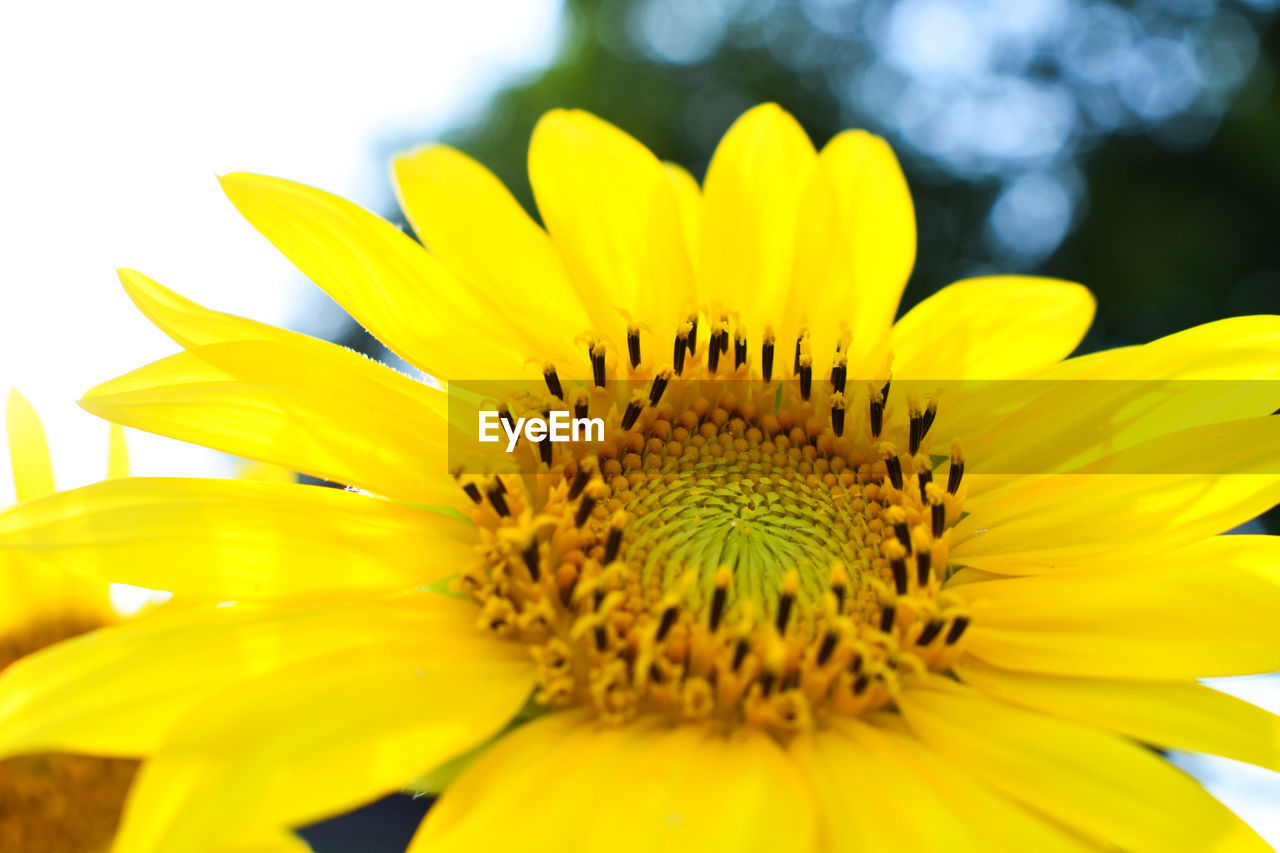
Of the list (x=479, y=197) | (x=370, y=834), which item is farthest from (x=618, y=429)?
(x=370, y=834)

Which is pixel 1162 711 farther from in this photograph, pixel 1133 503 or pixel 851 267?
pixel 851 267

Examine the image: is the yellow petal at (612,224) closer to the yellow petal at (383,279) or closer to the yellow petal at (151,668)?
the yellow petal at (383,279)

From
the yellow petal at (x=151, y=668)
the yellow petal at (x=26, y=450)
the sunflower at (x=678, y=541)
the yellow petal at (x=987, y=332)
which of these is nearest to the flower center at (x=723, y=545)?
the sunflower at (x=678, y=541)

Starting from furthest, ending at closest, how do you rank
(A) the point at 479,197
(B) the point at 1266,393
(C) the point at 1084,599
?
(A) the point at 479,197, (B) the point at 1266,393, (C) the point at 1084,599

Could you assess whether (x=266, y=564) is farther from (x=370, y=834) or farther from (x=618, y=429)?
(x=370, y=834)

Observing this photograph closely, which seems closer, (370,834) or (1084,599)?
(1084,599)

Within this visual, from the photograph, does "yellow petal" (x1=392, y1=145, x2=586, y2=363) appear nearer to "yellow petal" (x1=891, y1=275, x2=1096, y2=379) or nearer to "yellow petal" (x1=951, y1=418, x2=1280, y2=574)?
"yellow petal" (x1=891, y1=275, x2=1096, y2=379)

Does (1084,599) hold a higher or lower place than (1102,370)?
lower

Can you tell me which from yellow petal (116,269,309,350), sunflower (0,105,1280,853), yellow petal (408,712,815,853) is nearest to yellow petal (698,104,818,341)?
sunflower (0,105,1280,853)
